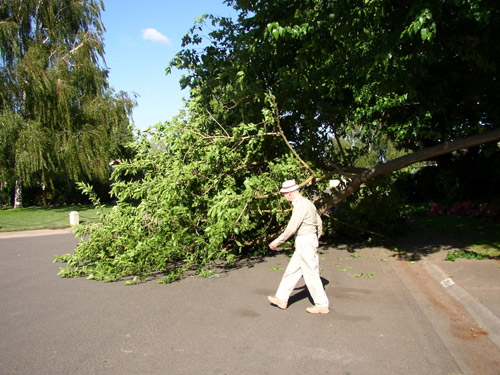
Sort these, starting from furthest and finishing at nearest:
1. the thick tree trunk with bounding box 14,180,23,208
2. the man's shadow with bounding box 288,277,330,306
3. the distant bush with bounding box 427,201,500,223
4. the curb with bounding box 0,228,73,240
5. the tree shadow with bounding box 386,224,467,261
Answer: the thick tree trunk with bounding box 14,180,23,208 → the curb with bounding box 0,228,73,240 → the distant bush with bounding box 427,201,500,223 → the tree shadow with bounding box 386,224,467,261 → the man's shadow with bounding box 288,277,330,306

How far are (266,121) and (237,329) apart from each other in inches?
193

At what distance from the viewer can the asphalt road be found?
145 inches

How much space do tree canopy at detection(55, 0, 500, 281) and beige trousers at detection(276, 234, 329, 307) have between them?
2095 millimetres

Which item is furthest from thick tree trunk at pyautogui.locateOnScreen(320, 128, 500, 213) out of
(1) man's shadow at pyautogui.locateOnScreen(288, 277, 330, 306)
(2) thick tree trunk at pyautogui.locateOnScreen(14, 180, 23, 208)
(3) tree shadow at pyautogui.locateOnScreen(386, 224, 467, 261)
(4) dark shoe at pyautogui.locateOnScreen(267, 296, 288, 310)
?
(2) thick tree trunk at pyautogui.locateOnScreen(14, 180, 23, 208)

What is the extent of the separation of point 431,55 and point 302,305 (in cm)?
618

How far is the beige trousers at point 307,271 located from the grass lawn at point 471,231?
4.35 m

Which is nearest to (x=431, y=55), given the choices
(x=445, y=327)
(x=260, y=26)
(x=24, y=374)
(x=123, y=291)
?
(x=260, y=26)

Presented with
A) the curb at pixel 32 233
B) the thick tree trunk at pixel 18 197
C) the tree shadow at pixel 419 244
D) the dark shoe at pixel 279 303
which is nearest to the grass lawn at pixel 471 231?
the tree shadow at pixel 419 244

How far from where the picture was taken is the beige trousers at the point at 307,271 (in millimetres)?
5062

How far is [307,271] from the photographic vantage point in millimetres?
5117

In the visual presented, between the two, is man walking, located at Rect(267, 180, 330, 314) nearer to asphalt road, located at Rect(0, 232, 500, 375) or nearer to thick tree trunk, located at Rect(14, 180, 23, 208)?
asphalt road, located at Rect(0, 232, 500, 375)

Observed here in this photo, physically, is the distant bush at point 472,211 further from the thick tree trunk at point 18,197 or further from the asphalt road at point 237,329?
the thick tree trunk at point 18,197

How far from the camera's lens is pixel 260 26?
26.1ft

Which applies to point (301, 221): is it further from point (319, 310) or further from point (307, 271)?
point (319, 310)
